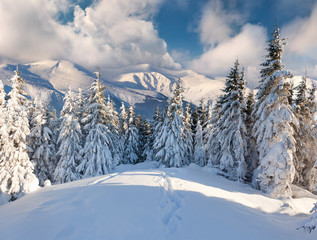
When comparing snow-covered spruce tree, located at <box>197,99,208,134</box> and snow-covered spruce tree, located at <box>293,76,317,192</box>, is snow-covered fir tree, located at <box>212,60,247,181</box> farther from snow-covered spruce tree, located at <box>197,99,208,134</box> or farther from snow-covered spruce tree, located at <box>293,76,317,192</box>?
snow-covered spruce tree, located at <box>197,99,208,134</box>

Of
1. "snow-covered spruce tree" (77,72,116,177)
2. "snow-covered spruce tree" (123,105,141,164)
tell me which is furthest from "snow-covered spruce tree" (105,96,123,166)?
"snow-covered spruce tree" (123,105,141,164)

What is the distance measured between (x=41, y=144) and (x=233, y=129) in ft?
80.3

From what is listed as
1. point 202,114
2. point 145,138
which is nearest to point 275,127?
point 202,114

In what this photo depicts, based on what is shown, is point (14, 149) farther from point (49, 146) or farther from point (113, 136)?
point (113, 136)

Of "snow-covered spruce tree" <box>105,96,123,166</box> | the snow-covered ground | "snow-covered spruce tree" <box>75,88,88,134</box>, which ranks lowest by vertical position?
the snow-covered ground

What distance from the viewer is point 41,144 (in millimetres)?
23734

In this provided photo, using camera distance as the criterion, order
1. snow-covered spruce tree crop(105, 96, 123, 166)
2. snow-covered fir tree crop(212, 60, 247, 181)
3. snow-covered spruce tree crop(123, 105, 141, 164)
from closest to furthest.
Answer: snow-covered fir tree crop(212, 60, 247, 181) → snow-covered spruce tree crop(105, 96, 123, 166) → snow-covered spruce tree crop(123, 105, 141, 164)

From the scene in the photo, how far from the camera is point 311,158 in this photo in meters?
20.8

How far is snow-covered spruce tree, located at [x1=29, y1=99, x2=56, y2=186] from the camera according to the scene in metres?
23.2

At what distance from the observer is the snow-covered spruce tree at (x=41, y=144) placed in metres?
23.2

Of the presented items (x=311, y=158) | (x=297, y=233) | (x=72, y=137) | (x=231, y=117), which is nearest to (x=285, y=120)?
(x=231, y=117)

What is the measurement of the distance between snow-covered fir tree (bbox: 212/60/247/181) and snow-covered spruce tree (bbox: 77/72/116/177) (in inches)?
534

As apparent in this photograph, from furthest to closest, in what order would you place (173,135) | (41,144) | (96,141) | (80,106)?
(80,106) → (173,135) → (41,144) → (96,141)

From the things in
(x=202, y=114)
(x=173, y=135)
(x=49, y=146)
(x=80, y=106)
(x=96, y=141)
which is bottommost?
(x=49, y=146)
